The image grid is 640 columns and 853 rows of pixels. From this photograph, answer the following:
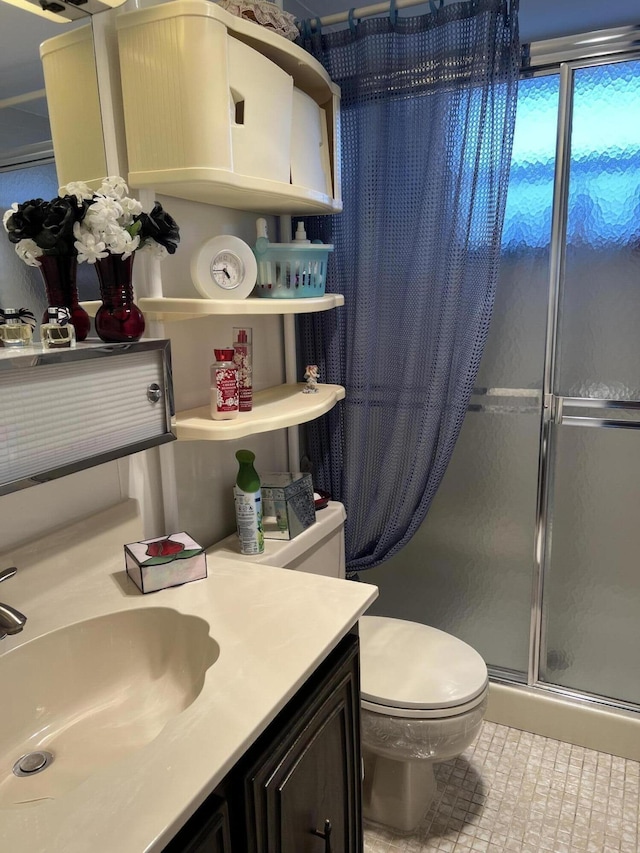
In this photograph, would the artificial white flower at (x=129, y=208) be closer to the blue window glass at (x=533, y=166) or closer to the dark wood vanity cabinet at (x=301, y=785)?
the dark wood vanity cabinet at (x=301, y=785)

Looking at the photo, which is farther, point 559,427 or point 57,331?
point 559,427

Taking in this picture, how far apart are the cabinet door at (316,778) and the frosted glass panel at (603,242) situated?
1.10 meters

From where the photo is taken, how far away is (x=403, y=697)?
151 centimetres

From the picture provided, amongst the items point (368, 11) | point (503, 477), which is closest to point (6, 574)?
point (503, 477)

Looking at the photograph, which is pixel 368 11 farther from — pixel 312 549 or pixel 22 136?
pixel 312 549

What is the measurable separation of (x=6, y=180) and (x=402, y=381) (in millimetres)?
1132

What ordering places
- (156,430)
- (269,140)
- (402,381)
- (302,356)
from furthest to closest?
(302,356)
(402,381)
(269,140)
(156,430)

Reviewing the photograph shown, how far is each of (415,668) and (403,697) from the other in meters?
0.12

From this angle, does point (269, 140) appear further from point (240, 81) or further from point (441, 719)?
point (441, 719)

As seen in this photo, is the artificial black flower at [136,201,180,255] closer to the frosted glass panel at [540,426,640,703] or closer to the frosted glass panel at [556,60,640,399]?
the frosted glass panel at [556,60,640,399]

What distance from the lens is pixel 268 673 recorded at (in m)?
0.91

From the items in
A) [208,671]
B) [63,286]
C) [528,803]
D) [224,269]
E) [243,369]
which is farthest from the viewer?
[528,803]

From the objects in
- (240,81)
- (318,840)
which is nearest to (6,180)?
(240,81)

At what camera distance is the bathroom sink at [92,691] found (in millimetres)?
923
